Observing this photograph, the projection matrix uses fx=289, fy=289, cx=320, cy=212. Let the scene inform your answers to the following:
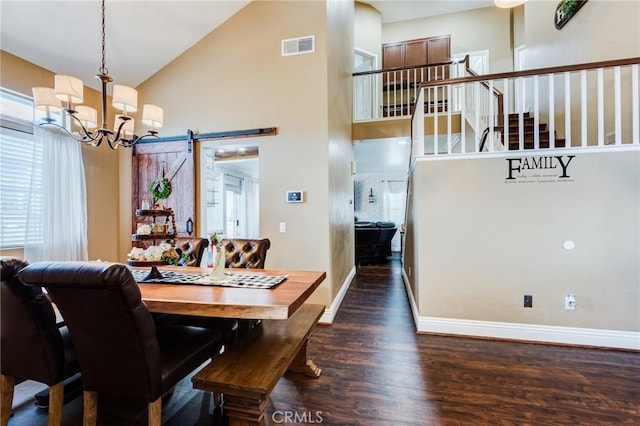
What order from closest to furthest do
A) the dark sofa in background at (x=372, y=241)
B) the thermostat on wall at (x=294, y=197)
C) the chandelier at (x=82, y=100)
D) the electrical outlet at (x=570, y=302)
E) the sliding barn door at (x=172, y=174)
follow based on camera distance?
the chandelier at (x=82, y=100)
the electrical outlet at (x=570, y=302)
the thermostat on wall at (x=294, y=197)
the sliding barn door at (x=172, y=174)
the dark sofa in background at (x=372, y=241)

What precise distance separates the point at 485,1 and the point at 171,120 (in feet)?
24.9

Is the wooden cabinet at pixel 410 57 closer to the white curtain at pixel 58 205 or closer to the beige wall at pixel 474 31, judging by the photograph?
the beige wall at pixel 474 31

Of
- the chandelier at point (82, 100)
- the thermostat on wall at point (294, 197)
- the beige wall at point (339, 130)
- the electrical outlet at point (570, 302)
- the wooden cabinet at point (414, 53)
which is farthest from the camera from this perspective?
the wooden cabinet at point (414, 53)

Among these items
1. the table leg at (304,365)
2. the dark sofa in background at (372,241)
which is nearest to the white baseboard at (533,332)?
the table leg at (304,365)

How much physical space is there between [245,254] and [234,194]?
5466mm

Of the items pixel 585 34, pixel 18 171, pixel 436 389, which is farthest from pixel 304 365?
pixel 585 34

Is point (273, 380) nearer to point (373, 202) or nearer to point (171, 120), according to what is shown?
point (171, 120)

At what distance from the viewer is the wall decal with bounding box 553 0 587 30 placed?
371 centimetres

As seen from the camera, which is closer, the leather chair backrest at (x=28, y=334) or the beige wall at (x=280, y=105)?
the leather chair backrest at (x=28, y=334)

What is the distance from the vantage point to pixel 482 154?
2.96 m

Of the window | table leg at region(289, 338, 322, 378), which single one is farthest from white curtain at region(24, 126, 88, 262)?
table leg at region(289, 338, 322, 378)

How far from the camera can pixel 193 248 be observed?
9.23ft

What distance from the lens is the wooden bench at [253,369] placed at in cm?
140

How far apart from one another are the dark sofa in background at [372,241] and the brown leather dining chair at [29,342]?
5.69 metres
